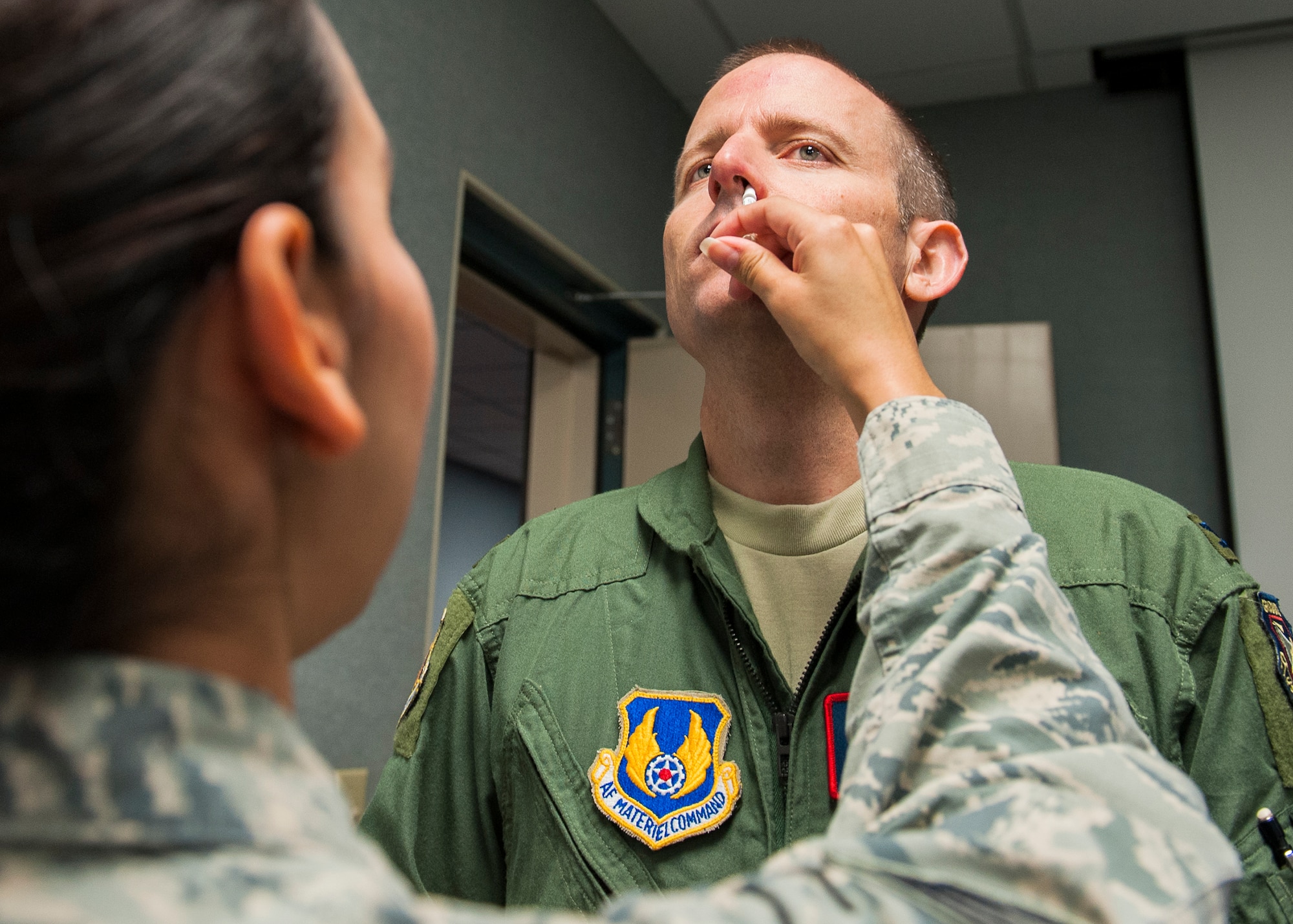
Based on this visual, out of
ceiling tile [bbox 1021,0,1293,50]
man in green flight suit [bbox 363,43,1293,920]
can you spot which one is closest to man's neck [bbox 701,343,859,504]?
man in green flight suit [bbox 363,43,1293,920]

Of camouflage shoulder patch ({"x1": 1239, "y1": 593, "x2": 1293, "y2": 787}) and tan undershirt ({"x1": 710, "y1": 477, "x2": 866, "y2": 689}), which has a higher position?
tan undershirt ({"x1": 710, "y1": 477, "x2": 866, "y2": 689})

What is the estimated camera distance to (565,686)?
90cm

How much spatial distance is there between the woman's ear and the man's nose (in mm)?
203

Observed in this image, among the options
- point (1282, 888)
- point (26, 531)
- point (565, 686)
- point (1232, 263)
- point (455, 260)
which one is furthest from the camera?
point (1232, 263)

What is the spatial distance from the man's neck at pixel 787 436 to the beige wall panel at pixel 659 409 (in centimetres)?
153

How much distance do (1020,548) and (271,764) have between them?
374 millimetres

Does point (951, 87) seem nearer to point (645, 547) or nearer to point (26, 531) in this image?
point (645, 547)

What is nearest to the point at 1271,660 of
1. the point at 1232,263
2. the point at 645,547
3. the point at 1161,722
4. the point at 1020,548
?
the point at 1161,722

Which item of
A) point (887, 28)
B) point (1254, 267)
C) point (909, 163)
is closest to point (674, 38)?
point (887, 28)

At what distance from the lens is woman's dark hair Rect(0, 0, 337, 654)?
1.03 feet

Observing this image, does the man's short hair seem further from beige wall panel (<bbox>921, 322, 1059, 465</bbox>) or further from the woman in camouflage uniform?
beige wall panel (<bbox>921, 322, 1059, 465</bbox>)

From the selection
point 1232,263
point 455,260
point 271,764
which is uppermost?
point 1232,263

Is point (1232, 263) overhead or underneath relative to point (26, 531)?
overhead

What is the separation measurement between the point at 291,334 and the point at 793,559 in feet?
2.20
